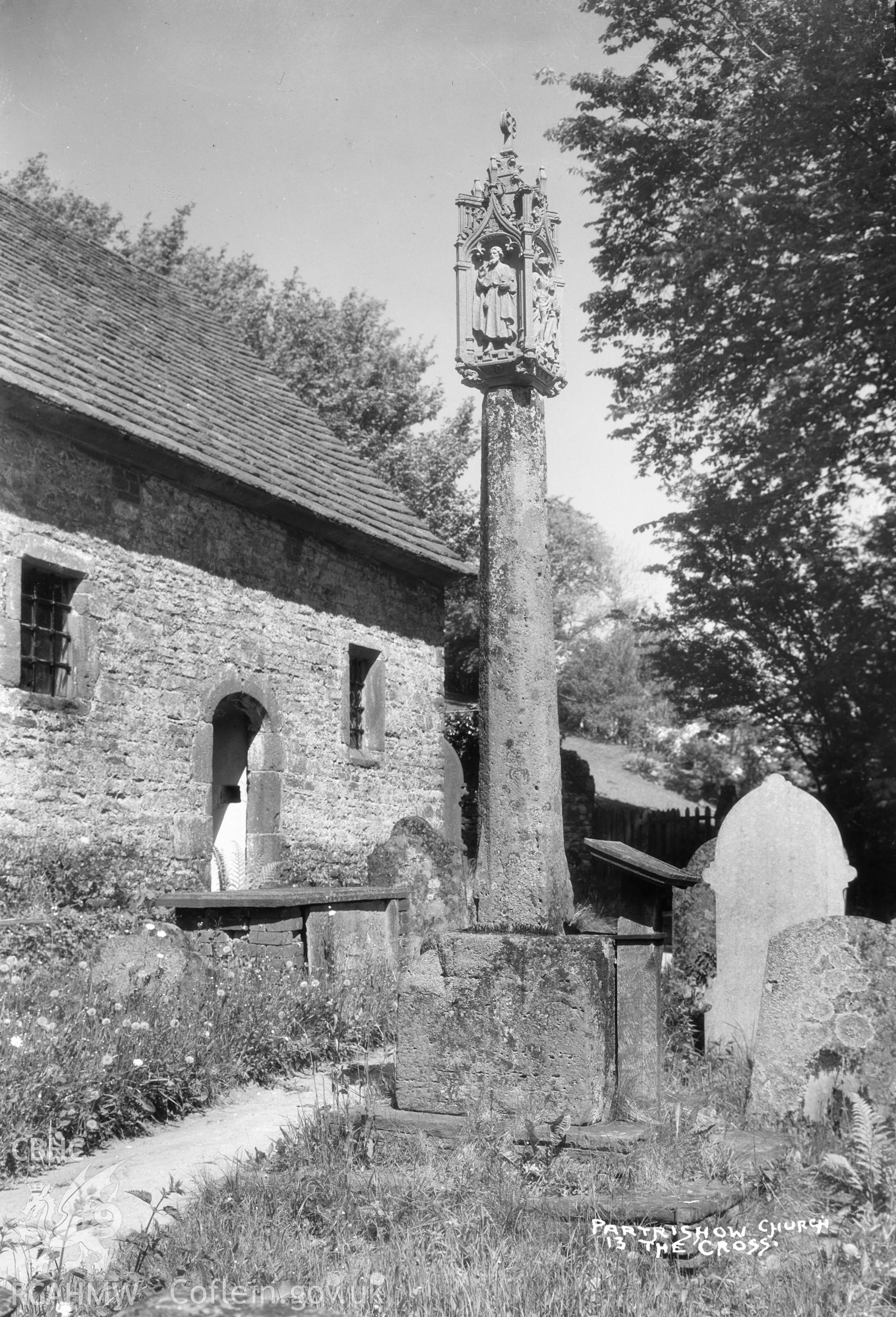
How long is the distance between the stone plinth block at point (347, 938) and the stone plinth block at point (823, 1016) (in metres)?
3.90

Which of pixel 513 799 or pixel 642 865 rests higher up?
pixel 513 799

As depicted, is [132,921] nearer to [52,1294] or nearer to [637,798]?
[52,1294]

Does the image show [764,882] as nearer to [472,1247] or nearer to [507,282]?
[507,282]

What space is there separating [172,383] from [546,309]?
9779mm

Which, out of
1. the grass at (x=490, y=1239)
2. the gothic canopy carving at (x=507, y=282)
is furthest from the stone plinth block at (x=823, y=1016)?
the gothic canopy carving at (x=507, y=282)

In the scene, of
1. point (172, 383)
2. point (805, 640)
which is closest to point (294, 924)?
point (172, 383)

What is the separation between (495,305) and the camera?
540 centimetres

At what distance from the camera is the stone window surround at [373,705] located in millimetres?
15625

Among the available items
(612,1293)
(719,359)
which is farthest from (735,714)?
(612,1293)

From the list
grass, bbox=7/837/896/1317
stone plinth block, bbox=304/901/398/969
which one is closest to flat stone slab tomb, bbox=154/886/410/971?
stone plinth block, bbox=304/901/398/969

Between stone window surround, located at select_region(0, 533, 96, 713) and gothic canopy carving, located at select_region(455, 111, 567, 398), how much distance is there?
6.55 metres

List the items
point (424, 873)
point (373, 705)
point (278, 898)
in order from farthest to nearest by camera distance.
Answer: point (373, 705) → point (424, 873) → point (278, 898)

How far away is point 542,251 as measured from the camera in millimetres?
5504

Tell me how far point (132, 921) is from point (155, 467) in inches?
192
